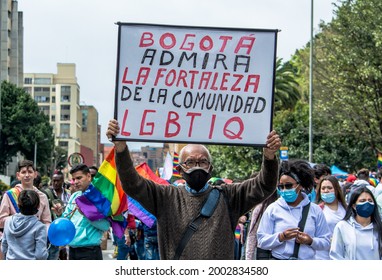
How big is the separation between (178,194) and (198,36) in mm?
1066

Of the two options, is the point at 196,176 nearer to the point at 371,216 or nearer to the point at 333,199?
the point at 371,216

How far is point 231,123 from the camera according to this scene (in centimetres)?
613

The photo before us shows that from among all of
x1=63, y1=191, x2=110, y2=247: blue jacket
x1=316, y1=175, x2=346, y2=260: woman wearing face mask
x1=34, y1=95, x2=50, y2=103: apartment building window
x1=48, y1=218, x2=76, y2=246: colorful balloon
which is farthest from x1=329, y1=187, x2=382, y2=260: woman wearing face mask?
x1=34, y1=95, x2=50, y2=103: apartment building window

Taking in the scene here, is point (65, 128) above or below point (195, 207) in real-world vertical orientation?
above

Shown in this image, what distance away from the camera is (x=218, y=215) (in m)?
5.77

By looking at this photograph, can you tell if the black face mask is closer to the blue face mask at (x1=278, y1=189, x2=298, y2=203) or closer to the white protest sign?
the white protest sign

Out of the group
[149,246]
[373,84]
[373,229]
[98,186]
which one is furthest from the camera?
[373,84]

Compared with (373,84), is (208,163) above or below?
below

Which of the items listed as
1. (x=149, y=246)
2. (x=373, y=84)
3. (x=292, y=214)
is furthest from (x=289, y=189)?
(x=373, y=84)

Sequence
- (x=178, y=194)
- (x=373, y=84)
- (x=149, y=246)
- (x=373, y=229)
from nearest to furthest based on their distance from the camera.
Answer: (x=178, y=194) → (x=373, y=229) → (x=149, y=246) → (x=373, y=84)

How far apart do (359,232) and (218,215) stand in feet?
7.53

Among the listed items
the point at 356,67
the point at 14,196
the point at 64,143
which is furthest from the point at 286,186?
the point at 64,143

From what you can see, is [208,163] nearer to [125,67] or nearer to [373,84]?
→ [125,67]

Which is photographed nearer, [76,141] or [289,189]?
[289,189]
